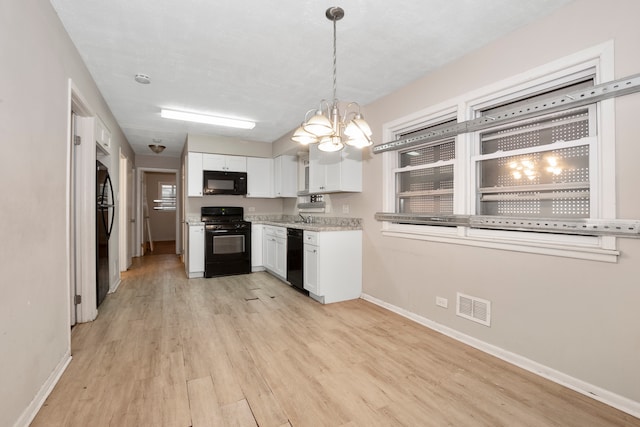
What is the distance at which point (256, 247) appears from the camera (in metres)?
5.45

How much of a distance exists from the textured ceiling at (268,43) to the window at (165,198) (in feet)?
21.2

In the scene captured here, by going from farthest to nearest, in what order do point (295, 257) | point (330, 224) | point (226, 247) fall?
point (226, 247)
point (330, 224)
point (295, 257)

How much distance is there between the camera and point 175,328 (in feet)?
9.53

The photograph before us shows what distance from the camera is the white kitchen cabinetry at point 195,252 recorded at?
16.4 ft

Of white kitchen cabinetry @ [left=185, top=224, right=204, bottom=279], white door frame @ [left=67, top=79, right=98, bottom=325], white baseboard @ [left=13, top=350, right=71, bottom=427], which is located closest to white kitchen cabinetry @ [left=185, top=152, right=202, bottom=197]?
white kitchen cabinetry @ [left=185, top=224, right=204, bottom=279]

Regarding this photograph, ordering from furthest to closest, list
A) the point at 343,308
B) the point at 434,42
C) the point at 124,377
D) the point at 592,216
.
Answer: the point at 343,308
the point at 434,42
the point at 124,377
the point at 592,216

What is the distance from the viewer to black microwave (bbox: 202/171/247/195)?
534cm

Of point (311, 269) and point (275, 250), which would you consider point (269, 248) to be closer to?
point (275, 250)

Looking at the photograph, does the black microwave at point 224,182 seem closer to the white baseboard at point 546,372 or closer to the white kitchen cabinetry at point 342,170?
the white kitchen cabinetry at point 342,170

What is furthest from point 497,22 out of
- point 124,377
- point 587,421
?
point 124,377

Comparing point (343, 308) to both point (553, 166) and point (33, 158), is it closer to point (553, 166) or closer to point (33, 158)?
point (553, 166)

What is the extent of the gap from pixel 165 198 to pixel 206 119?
21.3ft

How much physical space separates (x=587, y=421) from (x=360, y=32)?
2.83 m

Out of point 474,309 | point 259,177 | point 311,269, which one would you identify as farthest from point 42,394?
point 259,177
